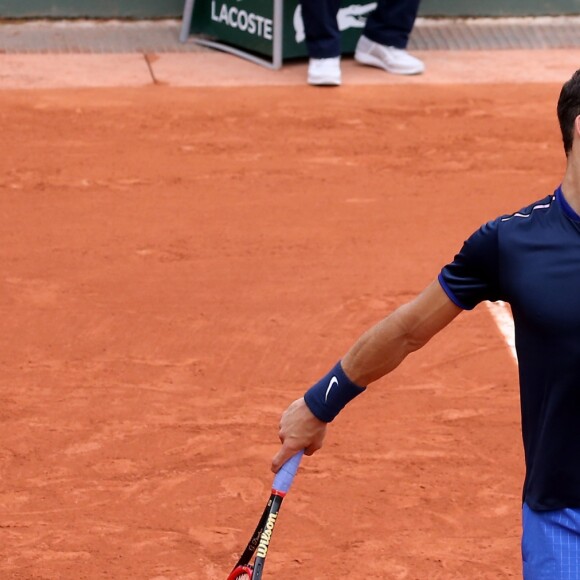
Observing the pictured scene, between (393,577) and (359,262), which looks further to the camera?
(359,262)

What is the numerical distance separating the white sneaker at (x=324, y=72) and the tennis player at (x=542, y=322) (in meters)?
6.05

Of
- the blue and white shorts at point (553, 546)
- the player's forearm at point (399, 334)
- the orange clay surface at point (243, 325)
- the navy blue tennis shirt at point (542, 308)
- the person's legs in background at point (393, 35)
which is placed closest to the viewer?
the navy blue tennis shirt at point (542, 308)

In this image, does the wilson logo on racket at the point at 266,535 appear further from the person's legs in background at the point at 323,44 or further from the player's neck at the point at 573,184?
the person's legs in background at the point at 323,44

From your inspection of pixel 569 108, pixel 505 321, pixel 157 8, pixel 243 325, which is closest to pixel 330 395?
pixel 569 108

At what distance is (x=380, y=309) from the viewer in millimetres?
6055

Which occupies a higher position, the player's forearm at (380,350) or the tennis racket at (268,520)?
the player's forearm at (380,350)

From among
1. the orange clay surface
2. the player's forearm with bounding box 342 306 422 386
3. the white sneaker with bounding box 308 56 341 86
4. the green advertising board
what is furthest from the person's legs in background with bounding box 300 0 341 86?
the player's forearm with bounding box 342 306 422 386

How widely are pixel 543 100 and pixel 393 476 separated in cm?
485

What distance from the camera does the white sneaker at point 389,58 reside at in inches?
368

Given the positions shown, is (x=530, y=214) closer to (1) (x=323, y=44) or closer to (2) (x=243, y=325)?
(2) (x=243, y=325)

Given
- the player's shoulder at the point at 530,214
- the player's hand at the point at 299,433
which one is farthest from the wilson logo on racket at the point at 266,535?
the player's shoulder at the point at 530,214

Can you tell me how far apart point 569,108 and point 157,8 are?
25.7 ft

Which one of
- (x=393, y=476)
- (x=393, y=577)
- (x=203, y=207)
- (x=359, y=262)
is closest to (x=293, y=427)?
(x=393, y=577)

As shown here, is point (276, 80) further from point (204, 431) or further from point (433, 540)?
point (433, 540)
